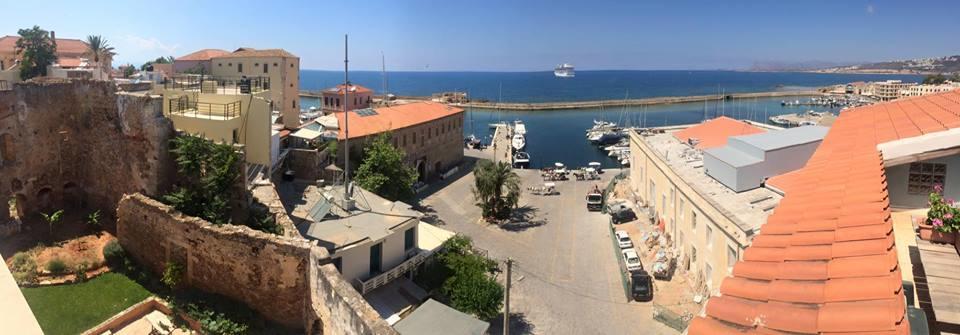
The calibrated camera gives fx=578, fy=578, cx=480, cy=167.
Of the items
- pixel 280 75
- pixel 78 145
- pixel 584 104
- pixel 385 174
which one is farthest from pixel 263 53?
pixel 584 104

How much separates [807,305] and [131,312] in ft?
A: 50.0

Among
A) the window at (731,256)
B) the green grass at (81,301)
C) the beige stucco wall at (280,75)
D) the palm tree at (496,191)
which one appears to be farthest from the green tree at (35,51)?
the window at (731,256)

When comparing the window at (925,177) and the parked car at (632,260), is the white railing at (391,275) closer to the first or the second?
the parked car at (632,260)

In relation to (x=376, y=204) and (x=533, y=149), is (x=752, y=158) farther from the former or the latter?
(x=533, y=149)

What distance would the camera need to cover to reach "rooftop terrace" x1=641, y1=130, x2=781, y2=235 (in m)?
19.1

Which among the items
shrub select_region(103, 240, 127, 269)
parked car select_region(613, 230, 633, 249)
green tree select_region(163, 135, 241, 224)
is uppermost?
green tree select_region(163, 135, 241, 224)

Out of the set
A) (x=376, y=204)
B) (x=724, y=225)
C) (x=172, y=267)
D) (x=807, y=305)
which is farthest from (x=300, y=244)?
(x=724, y=225)

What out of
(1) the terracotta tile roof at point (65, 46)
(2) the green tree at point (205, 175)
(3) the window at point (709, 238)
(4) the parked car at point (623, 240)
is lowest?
(4) the parked car at point (623, 240)

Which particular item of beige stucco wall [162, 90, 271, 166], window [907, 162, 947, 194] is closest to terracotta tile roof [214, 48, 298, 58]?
beige stucco wall [162, 90, 271, 166]

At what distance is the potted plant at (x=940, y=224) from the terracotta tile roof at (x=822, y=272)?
0.56 m

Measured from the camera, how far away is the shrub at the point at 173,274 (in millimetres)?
14710

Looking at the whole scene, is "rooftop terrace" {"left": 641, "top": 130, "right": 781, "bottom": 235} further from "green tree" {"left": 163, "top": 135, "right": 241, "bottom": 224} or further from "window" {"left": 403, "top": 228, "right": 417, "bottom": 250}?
"green tree" {"left": 163, "top": 135, "right": 241, "bottom": 224}

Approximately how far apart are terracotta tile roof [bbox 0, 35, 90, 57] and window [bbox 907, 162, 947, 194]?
6588 cm

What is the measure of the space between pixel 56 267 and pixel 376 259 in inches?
352
